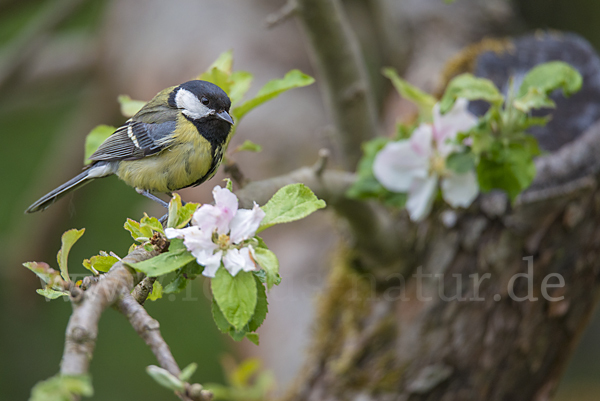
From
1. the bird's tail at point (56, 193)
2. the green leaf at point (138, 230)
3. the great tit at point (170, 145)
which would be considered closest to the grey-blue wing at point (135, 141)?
the great tit at point (170, 145)

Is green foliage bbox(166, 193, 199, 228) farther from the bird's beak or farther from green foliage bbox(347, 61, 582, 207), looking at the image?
green foliage bbox(347, 61, 582, 207)

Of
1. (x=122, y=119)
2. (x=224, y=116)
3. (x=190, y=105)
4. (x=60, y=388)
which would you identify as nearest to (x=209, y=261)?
(x=60, y=388)

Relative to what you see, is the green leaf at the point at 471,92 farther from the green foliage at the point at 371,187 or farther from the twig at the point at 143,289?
the twig at the point at 143,289

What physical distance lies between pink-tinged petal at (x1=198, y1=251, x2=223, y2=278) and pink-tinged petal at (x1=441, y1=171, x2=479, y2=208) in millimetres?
760

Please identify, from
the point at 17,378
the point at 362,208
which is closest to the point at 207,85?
the point at 362,208

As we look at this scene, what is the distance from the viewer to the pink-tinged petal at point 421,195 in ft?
4.45

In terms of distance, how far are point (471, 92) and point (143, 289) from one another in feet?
2.77

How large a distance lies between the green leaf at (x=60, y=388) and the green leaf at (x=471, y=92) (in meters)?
0.98

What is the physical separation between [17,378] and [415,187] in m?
3.80

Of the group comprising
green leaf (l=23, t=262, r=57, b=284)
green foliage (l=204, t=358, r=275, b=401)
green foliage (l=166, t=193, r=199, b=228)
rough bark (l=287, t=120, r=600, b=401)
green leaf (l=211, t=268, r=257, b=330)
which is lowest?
green foliage (l=204, t=358, r=275, b=401)

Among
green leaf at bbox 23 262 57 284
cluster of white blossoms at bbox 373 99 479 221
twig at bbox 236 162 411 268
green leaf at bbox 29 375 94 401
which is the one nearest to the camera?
green leaf at bbox 29 375 94 401

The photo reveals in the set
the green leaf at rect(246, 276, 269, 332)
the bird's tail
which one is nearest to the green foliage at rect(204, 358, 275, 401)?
the bird's tail

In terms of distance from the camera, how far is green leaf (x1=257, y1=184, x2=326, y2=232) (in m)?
0.77

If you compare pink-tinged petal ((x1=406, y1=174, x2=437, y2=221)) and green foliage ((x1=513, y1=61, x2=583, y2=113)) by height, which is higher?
green foliage ((x1=513, y1=61, x2=583, y2=113))
